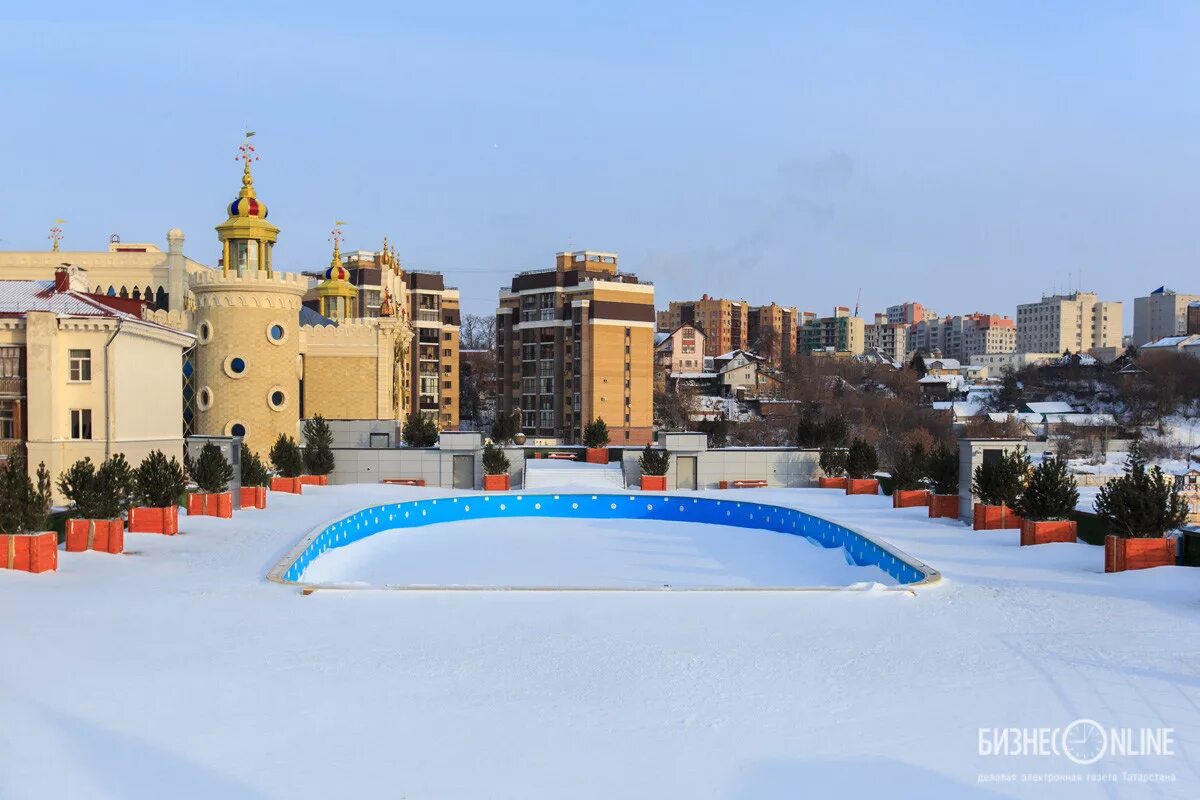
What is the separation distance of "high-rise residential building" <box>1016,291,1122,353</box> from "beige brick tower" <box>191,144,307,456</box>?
153 m

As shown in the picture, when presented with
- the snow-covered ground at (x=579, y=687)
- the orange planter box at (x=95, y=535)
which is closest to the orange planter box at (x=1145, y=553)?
the snow-covered ground at (x=579, y=687)

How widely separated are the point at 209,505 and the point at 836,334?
145m

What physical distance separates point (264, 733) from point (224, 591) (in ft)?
19.9

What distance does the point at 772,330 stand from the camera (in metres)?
139

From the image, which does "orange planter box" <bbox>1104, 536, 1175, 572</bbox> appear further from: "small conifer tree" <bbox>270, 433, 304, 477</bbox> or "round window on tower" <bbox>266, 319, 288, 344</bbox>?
"round window on tower" <bbox>266, 319, 288, 344</bbox>

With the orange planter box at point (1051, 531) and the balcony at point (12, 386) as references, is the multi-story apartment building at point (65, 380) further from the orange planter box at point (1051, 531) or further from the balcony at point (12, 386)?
the orange planter box at point (1051, 531)

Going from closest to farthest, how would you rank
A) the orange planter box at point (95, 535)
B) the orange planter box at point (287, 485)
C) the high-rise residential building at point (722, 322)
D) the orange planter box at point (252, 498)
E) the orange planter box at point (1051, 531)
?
the orange planter box at point (95, 535) → the orange planter box at point (1051, 531) → the orange planter box at point (252, 498) → the orange planter box at point (287, 485) → the high-rise residential building at point (722, 322)

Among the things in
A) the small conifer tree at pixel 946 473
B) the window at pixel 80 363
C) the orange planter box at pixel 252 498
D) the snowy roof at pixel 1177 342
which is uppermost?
the snowy roof at pixel 1177 342

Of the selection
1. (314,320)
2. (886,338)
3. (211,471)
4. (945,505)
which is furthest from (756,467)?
(886,338)

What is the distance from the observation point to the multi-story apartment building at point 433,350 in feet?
251

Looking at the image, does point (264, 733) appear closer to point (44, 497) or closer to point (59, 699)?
point (59, 699)

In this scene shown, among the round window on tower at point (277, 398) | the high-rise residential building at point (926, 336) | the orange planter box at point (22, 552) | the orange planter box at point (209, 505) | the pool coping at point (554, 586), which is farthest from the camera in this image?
the high-rise residential building at point (926, 336)

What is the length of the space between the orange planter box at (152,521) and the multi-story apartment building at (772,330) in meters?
119

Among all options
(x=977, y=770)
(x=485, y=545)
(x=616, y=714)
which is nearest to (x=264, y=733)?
(x=616, y=714)
